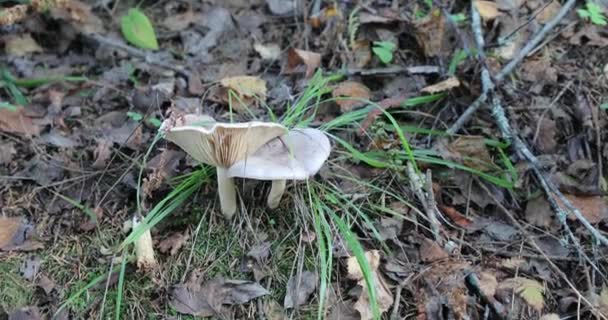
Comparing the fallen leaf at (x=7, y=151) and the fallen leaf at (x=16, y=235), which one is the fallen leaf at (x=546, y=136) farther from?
the fallen leaf at (x=7, y=151)

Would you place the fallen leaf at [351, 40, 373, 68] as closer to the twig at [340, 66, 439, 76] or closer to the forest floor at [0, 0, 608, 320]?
the forest floor at [0, 0, 608, 320]

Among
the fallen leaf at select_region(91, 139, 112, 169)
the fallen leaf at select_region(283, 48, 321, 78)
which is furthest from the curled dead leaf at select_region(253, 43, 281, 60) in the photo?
the fallen leaf at select_region(91, 139, 112, 169)

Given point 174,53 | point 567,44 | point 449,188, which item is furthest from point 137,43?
point 567,44

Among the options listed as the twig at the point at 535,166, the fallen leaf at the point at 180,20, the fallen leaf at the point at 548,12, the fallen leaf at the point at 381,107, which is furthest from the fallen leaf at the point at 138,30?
the fallen leaf at the point at 548,12

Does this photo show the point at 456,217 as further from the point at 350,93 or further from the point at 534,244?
the point at 350,93

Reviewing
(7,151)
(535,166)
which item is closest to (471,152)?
(535,166)
